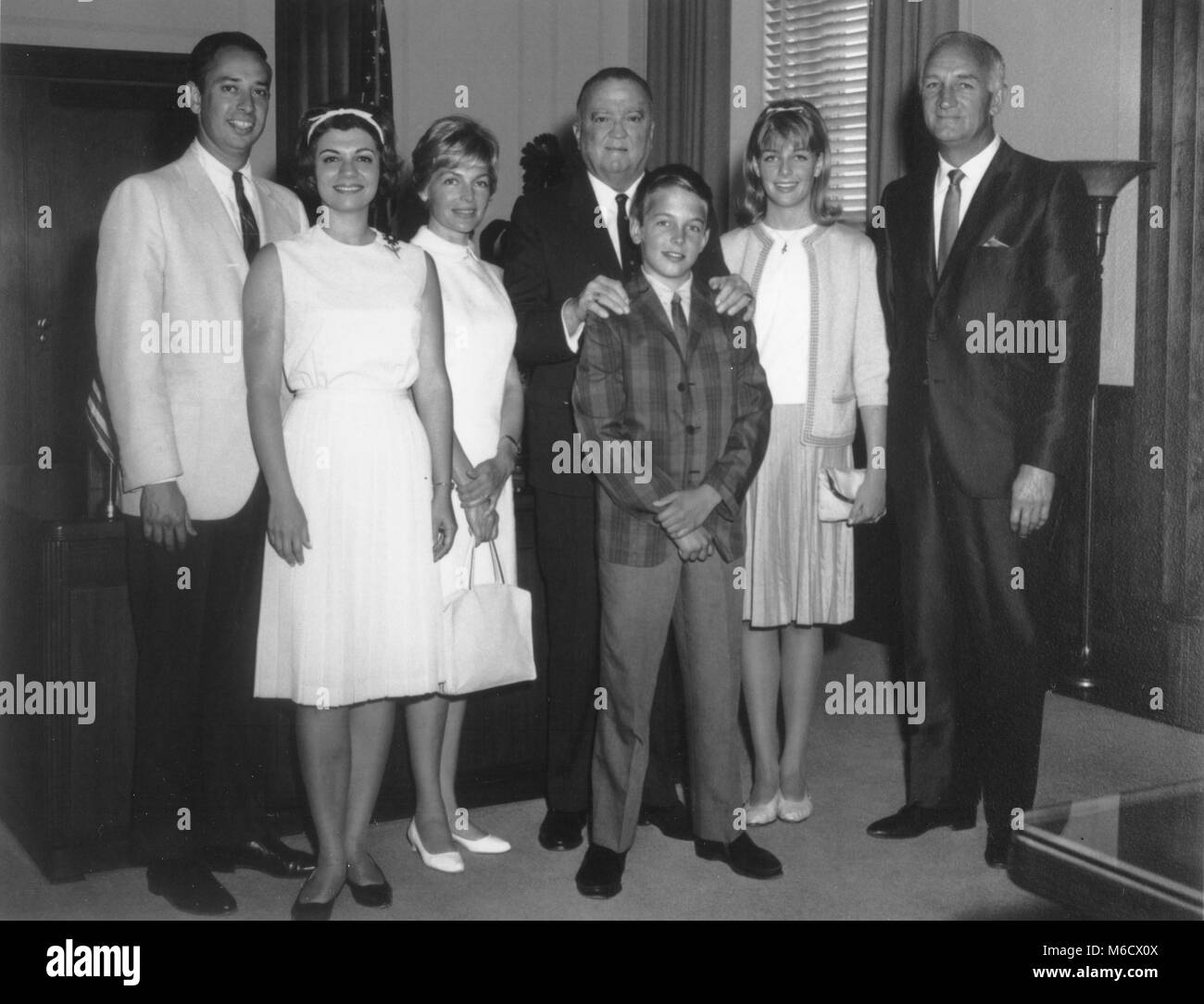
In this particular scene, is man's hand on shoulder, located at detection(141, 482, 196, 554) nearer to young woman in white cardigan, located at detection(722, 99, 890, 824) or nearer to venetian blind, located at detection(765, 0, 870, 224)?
young woman in white cardigan, located at detection(722, 99, 890, 824)

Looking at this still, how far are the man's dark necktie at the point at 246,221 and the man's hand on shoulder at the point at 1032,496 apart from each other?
169cm

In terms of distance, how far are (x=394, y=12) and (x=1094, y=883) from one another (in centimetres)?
582

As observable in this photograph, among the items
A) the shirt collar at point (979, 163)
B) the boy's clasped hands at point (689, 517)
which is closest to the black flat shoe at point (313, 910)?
the boy's clasped hands at point (689, 517)

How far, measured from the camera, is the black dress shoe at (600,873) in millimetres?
2686

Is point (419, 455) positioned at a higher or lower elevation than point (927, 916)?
higher

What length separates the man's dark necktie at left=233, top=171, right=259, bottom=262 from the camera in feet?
8.80

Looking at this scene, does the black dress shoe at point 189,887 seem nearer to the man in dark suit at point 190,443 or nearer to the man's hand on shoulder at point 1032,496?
the man in dark suit at point 190,443

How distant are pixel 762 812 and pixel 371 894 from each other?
97cm

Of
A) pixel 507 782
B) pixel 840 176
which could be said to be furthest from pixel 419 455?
pixel 840 176

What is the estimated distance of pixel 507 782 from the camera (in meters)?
3.29

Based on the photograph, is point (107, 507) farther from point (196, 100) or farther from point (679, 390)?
point (679, 390)

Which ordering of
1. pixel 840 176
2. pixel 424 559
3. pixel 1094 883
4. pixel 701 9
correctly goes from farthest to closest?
pixel 701 9, pixel 840 176, pixel 424 559, pixel 1094 883

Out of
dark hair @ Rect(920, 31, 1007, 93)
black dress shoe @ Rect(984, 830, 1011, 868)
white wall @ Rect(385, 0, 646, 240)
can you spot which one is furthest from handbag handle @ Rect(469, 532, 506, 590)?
white wall @ Rect(385, 0, 646, 240)

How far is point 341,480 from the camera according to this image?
96.9 inches
